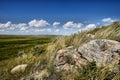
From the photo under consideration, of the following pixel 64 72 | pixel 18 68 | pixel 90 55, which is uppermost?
pixel 90 55

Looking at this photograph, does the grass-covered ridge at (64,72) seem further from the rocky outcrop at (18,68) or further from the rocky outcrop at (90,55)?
the rocky outcrop at (90,55)

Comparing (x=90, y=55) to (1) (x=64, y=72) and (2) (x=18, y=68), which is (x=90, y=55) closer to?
(1) (x=64, y=72)

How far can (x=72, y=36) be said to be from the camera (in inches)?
549

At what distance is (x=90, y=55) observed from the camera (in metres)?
10.3

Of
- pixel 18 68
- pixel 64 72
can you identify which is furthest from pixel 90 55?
pixel 18 68

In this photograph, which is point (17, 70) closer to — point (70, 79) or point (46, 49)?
point (46, 49)

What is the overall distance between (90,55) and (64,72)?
130cm

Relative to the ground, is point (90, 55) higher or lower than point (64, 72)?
higher

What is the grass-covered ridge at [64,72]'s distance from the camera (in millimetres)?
8469

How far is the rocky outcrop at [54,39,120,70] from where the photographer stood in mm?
9434

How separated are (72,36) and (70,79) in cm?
516

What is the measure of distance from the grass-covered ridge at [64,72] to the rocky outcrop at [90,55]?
16.4 inches

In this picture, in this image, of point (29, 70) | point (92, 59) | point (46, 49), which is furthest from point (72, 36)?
point (92, 59)

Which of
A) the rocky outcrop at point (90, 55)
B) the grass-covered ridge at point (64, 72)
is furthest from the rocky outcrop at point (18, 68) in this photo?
the rocky outcrop at point (90, 55)
